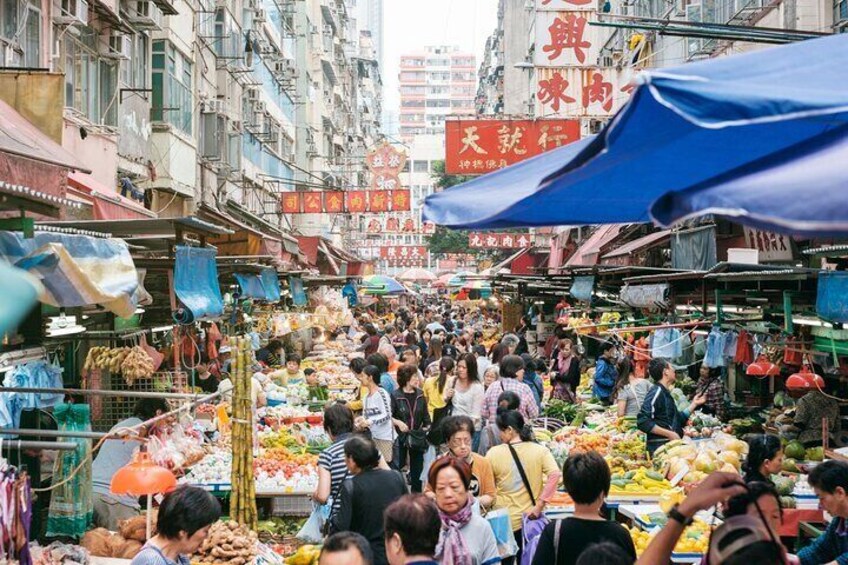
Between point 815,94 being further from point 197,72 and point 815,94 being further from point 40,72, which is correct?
point 197,72

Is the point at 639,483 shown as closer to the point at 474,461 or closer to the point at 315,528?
the point at 474,461

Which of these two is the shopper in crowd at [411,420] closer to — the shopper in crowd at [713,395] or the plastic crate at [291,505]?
the plastic crate at [291,505]

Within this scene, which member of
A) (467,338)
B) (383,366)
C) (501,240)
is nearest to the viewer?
(383,366)

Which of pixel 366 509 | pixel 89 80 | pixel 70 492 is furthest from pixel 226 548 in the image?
pixel 89 80

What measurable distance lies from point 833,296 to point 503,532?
3.17 metres

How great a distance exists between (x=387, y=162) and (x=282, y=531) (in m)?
23.9

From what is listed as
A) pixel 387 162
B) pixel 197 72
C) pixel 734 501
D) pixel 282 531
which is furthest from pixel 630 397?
pixel 387 162

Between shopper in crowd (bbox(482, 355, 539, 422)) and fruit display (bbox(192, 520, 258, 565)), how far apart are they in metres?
3.68

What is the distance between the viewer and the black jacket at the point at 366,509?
6.00 metres

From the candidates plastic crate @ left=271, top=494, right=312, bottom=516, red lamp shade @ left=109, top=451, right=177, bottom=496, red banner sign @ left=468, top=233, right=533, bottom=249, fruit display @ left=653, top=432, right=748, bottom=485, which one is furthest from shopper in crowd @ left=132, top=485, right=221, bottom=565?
red banner sign @ left=468, top=233, right=533, bottom=249

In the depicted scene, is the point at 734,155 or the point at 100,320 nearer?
the point at 734,155

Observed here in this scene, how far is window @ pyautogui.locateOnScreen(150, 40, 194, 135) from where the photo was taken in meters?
19.7

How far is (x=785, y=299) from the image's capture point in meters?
9.16

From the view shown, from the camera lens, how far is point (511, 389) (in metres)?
10.6
